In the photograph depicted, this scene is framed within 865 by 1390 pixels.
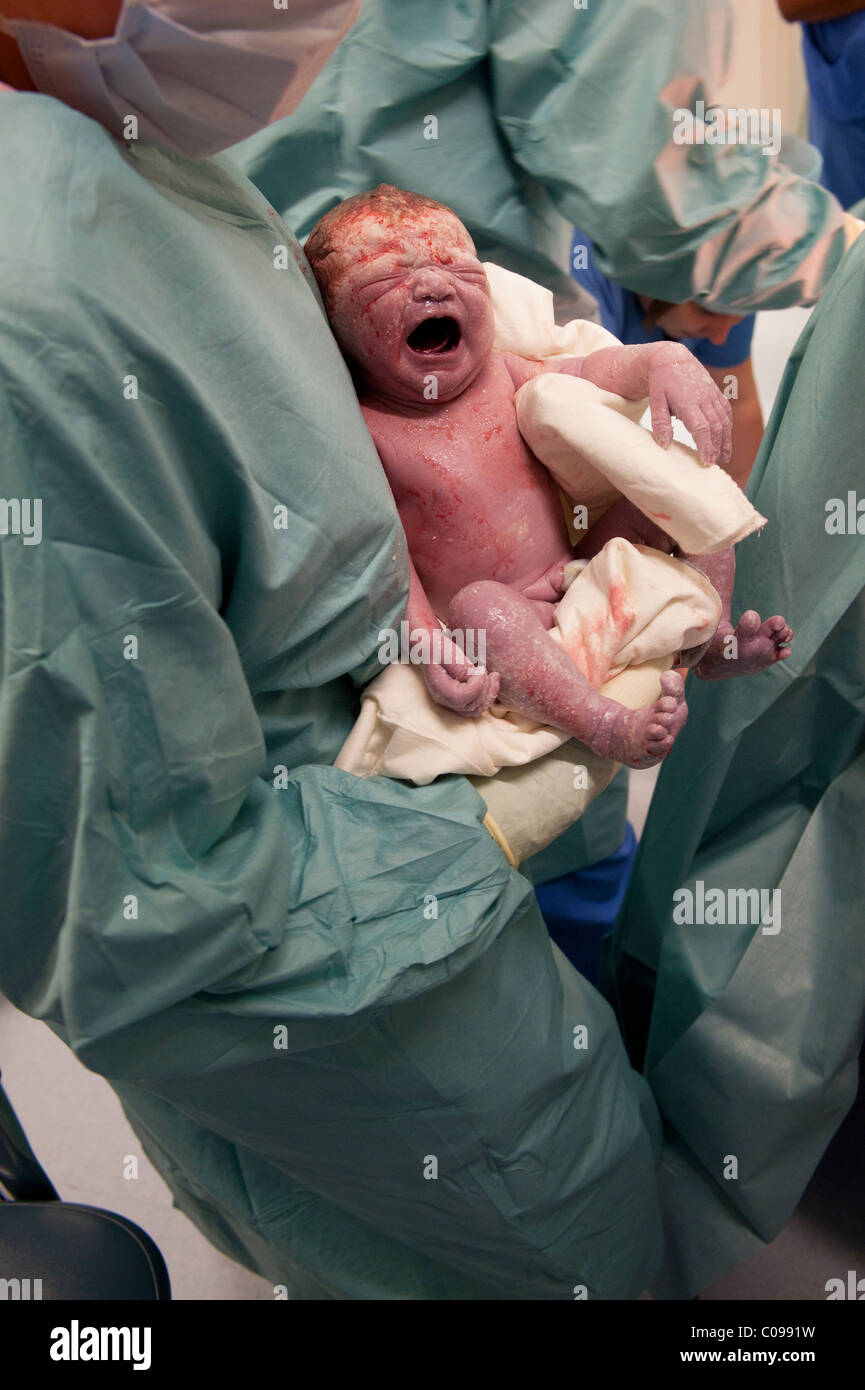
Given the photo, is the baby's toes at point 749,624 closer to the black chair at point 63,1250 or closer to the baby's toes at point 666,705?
the baby's toes at point 666,705

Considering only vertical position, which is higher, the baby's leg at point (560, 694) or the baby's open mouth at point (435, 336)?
the baby's open mouth at point (435, 336)

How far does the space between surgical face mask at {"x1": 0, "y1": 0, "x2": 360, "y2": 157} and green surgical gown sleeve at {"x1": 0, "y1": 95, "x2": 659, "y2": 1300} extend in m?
0.02

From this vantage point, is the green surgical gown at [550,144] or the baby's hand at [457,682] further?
the green surgical gown at [550,144]

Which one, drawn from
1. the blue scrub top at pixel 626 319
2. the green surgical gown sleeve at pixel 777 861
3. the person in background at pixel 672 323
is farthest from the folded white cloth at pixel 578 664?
the blue scrub top at pixel 626 319

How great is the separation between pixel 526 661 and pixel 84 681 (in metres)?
0.30

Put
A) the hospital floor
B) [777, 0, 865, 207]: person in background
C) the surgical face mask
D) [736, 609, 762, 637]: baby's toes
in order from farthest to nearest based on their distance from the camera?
[777, 0, 865, 207]: person in background
the hospital floor
[736, 609, 762, 637]: baby's toes
the surgical face mask

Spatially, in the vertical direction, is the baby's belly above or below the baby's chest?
below

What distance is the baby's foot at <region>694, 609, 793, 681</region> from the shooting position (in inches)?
32.2

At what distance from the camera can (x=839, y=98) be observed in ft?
5.62

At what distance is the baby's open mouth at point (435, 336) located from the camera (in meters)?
0.76

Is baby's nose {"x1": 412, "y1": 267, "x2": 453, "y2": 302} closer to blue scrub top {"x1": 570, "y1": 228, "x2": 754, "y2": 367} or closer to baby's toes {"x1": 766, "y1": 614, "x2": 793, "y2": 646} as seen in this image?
baby's toes {"x1": 766, "y1": 614, "x2": 793, "y2": 646}

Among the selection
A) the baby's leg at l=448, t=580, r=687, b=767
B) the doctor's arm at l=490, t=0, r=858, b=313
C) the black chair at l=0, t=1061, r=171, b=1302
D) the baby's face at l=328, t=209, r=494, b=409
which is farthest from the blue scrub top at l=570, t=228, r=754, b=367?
the black chair at l=0, t=1061, r=171, b=1302
